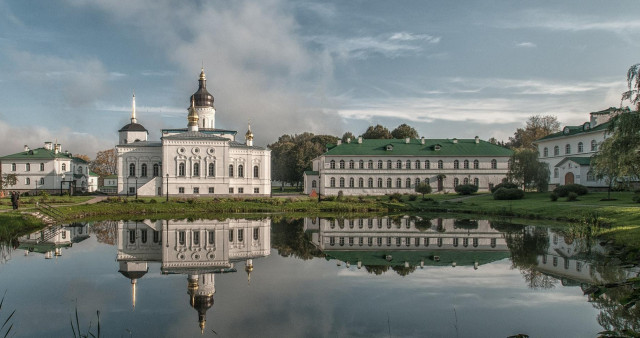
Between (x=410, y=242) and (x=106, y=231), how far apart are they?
1580 cm

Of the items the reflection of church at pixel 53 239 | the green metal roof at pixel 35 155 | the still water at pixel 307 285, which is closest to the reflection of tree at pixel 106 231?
the still water at pixel 307 285

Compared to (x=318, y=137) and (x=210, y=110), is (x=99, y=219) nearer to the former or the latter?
(x=210, y=110)

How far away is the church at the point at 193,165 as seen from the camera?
45562 millimetres

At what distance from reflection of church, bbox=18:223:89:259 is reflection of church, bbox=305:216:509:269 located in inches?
421

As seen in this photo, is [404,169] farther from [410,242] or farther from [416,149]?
[410,242]

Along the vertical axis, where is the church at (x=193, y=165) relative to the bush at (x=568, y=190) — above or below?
above

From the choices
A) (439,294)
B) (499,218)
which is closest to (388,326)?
(439,294)

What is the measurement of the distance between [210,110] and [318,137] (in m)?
30.0

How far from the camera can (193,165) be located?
45.9 meters

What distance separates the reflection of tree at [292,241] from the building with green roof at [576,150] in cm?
3004

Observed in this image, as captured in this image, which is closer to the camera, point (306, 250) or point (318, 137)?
point (306, 250)

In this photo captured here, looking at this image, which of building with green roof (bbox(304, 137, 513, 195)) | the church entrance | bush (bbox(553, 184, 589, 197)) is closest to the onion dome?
building with green roof (bbox(304, 137, 513, 195))

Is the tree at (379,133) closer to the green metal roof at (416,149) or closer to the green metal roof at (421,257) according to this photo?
the green metal roof at (416,149)

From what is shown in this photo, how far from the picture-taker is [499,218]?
104ft
